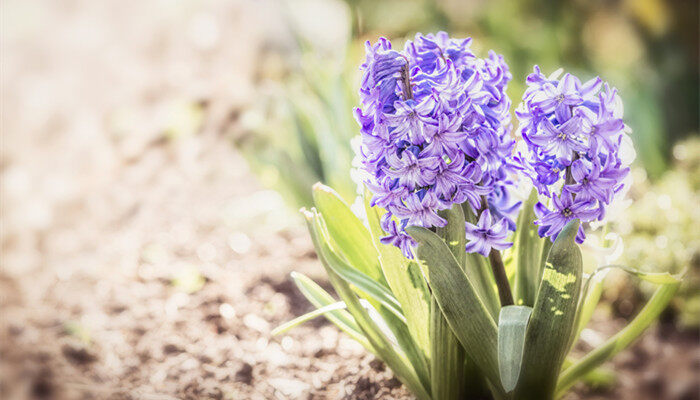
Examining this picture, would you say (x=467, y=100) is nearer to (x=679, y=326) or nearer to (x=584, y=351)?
(x=584, y=351)

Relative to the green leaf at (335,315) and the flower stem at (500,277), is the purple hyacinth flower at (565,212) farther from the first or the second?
the green leaf at (335,315)

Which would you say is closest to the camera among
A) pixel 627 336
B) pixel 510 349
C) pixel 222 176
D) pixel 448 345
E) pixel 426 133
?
pixel 426 133

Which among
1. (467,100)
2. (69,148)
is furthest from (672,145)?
(69,148)

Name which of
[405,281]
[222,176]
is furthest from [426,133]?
[222,176]

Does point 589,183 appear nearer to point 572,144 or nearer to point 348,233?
point 572,144

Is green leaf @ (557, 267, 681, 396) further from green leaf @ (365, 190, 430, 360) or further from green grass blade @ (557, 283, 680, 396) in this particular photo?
green leaf @ (365, 190, 430, 360)

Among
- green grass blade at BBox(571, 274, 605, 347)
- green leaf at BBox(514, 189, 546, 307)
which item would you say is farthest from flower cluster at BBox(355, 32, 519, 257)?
green grass blade at BBox(571, 274, 605, 347)
